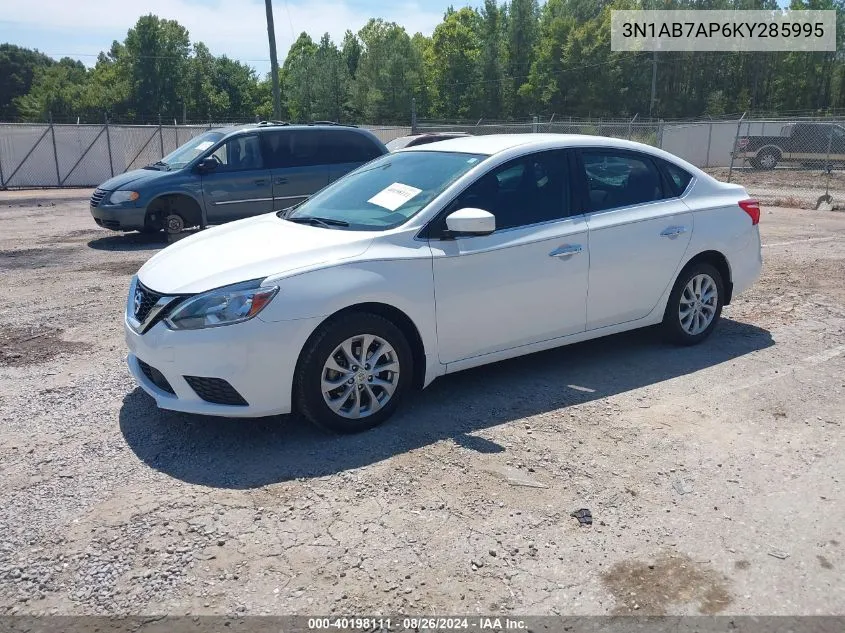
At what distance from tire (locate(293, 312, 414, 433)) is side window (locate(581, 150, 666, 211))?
1.94 metres

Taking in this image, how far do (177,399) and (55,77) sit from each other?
87183mm

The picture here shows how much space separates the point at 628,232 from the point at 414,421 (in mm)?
2135

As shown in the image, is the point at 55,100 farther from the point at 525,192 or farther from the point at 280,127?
the point at 525,192

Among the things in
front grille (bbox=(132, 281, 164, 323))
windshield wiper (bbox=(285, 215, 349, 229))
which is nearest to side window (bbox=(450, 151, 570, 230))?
windshield wiper (bbox=(285, 215, 349, 229))

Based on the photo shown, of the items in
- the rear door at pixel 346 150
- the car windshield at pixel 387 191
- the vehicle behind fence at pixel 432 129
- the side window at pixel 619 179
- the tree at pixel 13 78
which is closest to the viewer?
the car windshield at pixel 387 191

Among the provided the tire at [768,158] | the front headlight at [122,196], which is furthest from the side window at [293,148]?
the tire at [768,158]

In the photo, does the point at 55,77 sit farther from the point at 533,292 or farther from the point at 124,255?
the point at 533,292

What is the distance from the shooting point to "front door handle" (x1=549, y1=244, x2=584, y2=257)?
489 centimetres

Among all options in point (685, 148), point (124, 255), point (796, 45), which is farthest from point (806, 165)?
point (796, 45)

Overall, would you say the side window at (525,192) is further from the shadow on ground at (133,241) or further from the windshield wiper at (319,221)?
the shadow on ground at (133,241)

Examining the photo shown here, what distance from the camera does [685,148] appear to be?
3061 centimetres

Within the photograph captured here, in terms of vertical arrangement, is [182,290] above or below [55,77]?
below

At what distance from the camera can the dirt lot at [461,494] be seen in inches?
113

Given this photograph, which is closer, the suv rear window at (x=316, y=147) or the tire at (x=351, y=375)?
the tire at (x=351, y=375)
